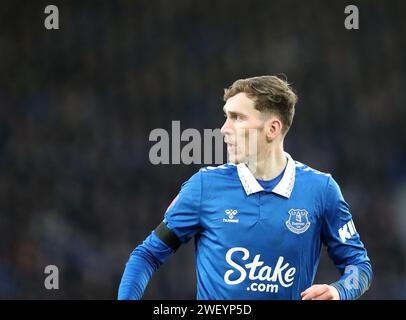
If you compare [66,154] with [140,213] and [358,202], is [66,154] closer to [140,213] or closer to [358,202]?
[140,213]

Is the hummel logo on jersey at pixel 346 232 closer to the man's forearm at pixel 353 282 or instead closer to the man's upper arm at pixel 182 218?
the man's forearm at pixel 353 282

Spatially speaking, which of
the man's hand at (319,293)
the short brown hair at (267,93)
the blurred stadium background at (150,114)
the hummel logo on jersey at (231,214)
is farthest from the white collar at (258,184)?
the blurred stadium background at (150,114)

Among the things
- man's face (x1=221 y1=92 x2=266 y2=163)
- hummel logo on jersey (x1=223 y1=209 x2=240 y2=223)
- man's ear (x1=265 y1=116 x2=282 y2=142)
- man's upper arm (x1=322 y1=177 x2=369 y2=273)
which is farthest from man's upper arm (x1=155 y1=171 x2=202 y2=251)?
man's upper arm (x1=322 y1=177 x2=369 y2=273)

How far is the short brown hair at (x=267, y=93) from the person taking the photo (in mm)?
3441

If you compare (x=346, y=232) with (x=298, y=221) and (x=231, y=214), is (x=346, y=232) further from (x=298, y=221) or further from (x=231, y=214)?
(x=231, y=214)

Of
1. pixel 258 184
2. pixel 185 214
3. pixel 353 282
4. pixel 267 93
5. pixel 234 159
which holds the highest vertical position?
pixel 267 93

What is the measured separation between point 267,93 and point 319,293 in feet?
3.18

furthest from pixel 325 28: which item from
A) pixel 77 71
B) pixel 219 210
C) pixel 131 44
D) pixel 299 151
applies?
pixel 219 210

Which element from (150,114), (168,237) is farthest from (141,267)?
(150,114)

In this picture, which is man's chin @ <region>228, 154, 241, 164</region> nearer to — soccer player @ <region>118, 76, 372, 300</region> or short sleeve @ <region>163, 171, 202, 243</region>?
soccer player @ <region>118, 76, 372, 300</region>

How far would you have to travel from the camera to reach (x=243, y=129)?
3.40m

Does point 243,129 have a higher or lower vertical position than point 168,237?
higher

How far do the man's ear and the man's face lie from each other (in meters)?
0.02

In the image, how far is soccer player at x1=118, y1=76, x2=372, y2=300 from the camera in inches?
129
